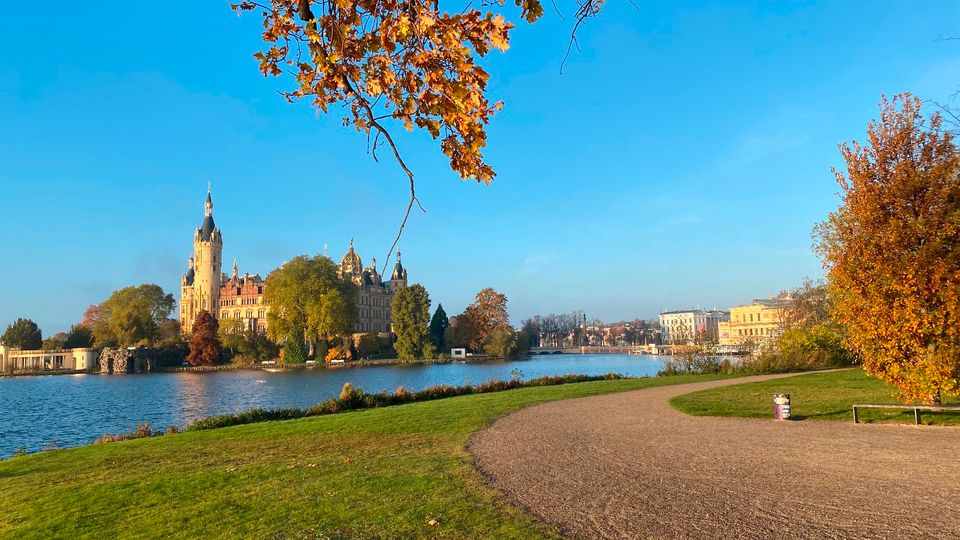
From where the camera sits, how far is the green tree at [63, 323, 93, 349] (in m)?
89.2

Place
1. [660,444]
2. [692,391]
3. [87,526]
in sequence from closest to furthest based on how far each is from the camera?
[87,526]
[660,444]
[692,391]

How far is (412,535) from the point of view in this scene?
5.56 m

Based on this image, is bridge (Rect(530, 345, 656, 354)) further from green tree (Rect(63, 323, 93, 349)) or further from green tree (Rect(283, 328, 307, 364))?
green tree (Rect(63, 323, 93, 349))

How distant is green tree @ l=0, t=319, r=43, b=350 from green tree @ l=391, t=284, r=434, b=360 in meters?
56.1

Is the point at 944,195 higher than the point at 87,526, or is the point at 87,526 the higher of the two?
the point at 944,195

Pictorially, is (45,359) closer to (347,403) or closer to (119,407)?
(119,407)

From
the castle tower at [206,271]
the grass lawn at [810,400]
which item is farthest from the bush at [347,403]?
the castle tower at [206,271]

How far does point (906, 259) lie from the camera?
1223 cm

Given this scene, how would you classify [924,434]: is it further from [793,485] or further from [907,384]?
[793,485]

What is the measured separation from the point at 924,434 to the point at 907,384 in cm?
170

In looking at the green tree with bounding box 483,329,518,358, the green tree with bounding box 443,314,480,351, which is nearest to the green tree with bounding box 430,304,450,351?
the green tree with bounding box 443,314,480,351

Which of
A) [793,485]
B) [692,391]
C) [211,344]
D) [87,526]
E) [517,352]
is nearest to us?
[87,526]

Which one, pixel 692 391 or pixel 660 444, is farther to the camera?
pixel 692 391

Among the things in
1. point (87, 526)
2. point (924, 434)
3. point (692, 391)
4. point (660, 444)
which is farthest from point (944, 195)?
point (87, 526)
